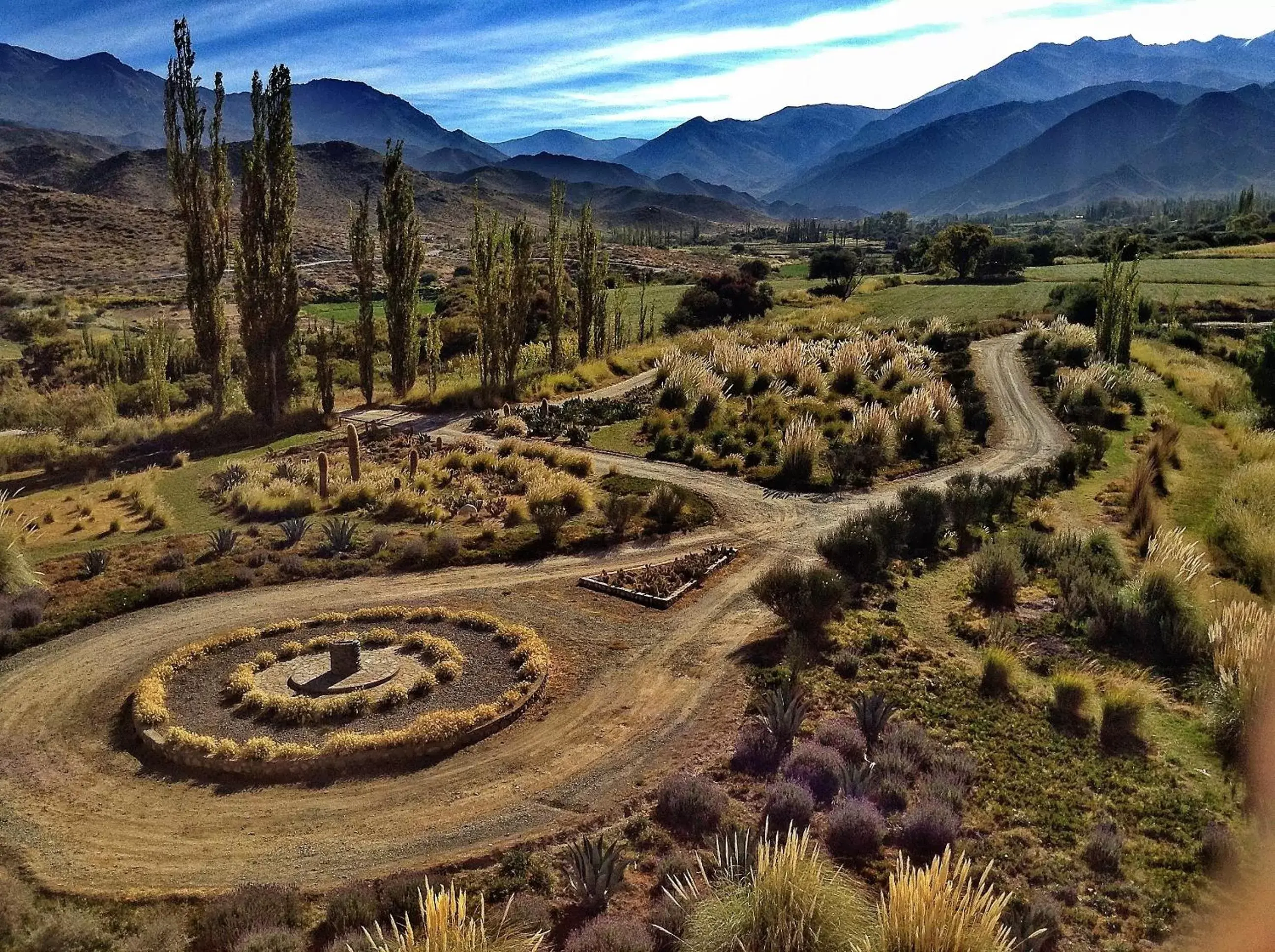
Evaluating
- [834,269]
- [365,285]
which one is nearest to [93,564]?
[365,285]

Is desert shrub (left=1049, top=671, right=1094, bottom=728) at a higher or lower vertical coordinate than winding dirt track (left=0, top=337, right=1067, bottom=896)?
higher

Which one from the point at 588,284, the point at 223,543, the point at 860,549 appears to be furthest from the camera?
the point at 588,284

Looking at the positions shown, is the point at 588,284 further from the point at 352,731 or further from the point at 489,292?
the point at 352,731

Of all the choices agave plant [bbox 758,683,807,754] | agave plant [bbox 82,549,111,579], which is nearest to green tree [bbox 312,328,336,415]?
agave plant [bbox 82,549,111,579]

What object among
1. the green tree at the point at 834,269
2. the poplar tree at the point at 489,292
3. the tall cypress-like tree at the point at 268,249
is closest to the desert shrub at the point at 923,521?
the poplar tree at the point at 489,292

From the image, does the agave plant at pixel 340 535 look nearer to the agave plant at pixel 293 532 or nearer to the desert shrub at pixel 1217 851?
the agave plant at pixel 293 532

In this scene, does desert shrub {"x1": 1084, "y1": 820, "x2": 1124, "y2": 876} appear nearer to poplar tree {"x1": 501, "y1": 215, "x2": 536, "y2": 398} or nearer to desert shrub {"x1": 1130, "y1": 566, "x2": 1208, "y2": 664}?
desert shrub {"x1": 1130, "y1": 566, "x2": 1208, "y2": 664}

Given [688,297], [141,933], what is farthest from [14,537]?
[688,297]
